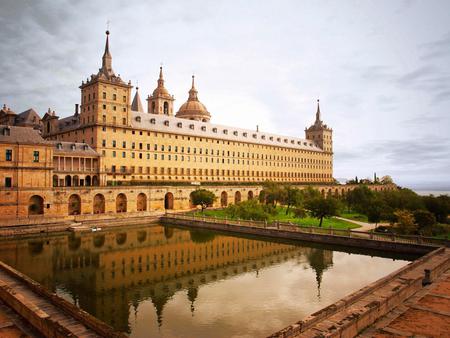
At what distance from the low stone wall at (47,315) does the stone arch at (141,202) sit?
38576 millimetres

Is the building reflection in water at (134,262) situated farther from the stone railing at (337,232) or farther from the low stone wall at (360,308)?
the low stone wall at (360,308)

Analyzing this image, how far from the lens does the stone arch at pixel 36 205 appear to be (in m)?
45.8

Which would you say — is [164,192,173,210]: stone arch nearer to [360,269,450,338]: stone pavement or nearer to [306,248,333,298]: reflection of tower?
[306,248,333,298]: reflection of tower

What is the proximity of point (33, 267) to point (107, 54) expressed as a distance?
45.3m

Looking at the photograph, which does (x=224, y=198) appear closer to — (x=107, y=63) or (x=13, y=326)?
(x=107, y=63)

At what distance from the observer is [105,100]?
60031 mm

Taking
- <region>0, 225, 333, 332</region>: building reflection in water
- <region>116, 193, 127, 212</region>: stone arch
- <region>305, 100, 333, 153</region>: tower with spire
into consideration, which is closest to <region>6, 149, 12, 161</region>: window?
<region>0, 225, 333, 332</region>: building reflection in water

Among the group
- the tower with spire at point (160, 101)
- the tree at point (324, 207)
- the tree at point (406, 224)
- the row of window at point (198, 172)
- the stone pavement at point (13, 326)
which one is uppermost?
the tower with spire at point (160, 101)

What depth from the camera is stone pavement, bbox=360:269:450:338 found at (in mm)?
12742

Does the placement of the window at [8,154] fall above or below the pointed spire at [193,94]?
below

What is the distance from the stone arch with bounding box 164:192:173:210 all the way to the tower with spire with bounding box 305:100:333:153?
71.4m

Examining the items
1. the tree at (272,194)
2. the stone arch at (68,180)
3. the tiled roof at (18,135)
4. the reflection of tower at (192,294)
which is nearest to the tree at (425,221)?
the reflection of tower at (192,294)

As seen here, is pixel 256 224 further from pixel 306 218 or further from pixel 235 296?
pixel 235 296

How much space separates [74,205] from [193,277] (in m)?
32.0
